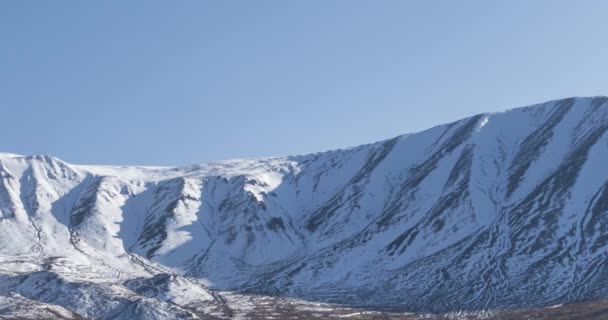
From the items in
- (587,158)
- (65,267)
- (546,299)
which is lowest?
(546,299)

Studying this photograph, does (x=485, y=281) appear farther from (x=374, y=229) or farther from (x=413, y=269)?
(x=374, y=229)

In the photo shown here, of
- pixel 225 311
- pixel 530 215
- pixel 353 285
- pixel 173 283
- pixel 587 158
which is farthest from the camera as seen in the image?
pixel 587 158

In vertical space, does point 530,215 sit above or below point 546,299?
above

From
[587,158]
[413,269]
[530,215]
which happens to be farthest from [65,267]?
[587,158]

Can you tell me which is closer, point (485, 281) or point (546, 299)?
point (546, 299)

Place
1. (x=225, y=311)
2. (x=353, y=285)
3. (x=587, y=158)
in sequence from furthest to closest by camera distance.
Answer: (x=587, y=158) < (x=353, y=285) < (x=225, y=311)

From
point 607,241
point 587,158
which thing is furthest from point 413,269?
point 587,158

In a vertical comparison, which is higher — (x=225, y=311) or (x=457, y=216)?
(x=457, y=216)

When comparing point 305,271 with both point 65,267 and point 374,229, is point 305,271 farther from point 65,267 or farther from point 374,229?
point 65,267

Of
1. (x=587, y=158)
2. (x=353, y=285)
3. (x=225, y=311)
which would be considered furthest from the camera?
(x=587, y=158)
